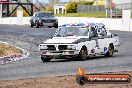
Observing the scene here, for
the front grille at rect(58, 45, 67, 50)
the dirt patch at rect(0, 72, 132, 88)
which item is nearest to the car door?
the front grille at rect(58, 45, 67, 50)

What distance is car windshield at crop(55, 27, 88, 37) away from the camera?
61.4ft

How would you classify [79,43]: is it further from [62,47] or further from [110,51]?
[110,51]

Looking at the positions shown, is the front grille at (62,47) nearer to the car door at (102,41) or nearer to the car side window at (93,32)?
the car side window at (93,32)

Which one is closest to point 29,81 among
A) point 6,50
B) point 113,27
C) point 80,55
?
point 80,55

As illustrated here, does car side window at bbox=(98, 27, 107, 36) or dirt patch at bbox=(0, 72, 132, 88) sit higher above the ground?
car side window at bbox=(98, 27, 107, 36)

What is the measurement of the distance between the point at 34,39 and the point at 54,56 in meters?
13.1

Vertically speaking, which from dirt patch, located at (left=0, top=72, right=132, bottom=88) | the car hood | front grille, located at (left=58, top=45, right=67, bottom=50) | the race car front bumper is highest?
the car hood

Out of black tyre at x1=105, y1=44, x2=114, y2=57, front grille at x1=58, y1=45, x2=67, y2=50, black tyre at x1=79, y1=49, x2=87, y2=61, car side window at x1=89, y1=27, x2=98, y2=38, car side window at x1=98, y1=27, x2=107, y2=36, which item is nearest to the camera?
front grille at x1=58, y1=45, x2=67, y2=50

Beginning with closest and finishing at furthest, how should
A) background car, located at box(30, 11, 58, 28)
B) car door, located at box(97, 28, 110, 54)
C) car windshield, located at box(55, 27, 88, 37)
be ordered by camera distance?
car windshield, located at box(55, 27, 88, 37) < car door, located at box(97, 28, 110, 54) < background car, located at box(30, 11, 58, 28)

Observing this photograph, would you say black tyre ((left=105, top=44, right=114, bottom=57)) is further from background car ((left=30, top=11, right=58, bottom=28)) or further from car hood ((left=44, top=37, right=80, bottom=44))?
background car ((left=30, top=11, right=58, bottom=28))

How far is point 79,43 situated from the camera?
58.5 feet

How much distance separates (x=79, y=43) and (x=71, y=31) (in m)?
1.14

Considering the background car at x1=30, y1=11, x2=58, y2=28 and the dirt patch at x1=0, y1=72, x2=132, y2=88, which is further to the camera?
the background car at x1=30, y1=11, x2=58, y2=28

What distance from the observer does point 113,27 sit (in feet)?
158
